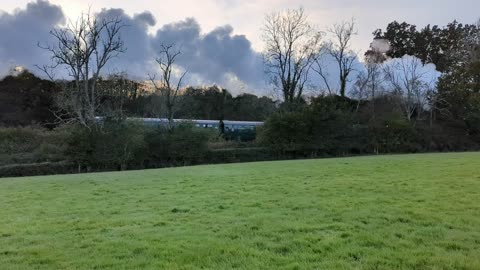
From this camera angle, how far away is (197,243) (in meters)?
4.67

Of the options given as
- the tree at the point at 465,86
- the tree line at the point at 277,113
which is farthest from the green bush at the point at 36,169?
the tree at the point at 465,86

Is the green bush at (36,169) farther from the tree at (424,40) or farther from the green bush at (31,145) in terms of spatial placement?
the tree at (424,40)

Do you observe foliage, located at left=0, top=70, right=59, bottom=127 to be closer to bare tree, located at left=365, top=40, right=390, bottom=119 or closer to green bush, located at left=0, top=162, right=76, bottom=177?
green bush, located at left=0, top=162, right=76, bottom=177

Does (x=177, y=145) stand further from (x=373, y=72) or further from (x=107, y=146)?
(x=373, y=72)

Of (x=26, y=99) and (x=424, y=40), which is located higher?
(x=424, y=40)

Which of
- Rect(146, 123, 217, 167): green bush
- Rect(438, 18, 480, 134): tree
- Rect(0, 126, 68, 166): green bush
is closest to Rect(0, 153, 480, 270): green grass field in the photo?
Rect(0, 126, 68, 166): green bush

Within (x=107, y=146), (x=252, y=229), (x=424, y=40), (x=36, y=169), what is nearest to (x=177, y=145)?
(x=107, y=146)

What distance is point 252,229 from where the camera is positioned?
17.4 feet

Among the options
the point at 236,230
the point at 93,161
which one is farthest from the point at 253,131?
the point at 236,230

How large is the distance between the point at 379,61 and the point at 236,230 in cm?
4643

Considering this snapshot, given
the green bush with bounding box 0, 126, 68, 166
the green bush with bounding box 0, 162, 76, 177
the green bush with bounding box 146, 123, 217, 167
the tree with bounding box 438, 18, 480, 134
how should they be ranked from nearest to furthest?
the green bush with bounding box 0, 162, 76, 177
the green bush with bounding box 0, 126, 68, 166
the green bush with bounding box 146, 123, 217, 167
the tree with bounding box 438, 18, 480, 134

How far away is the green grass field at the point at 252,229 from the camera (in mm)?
Result: 4004

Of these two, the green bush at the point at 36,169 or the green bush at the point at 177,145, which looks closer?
the green bush at the point at 36,169

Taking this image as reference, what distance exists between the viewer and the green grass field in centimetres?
400
